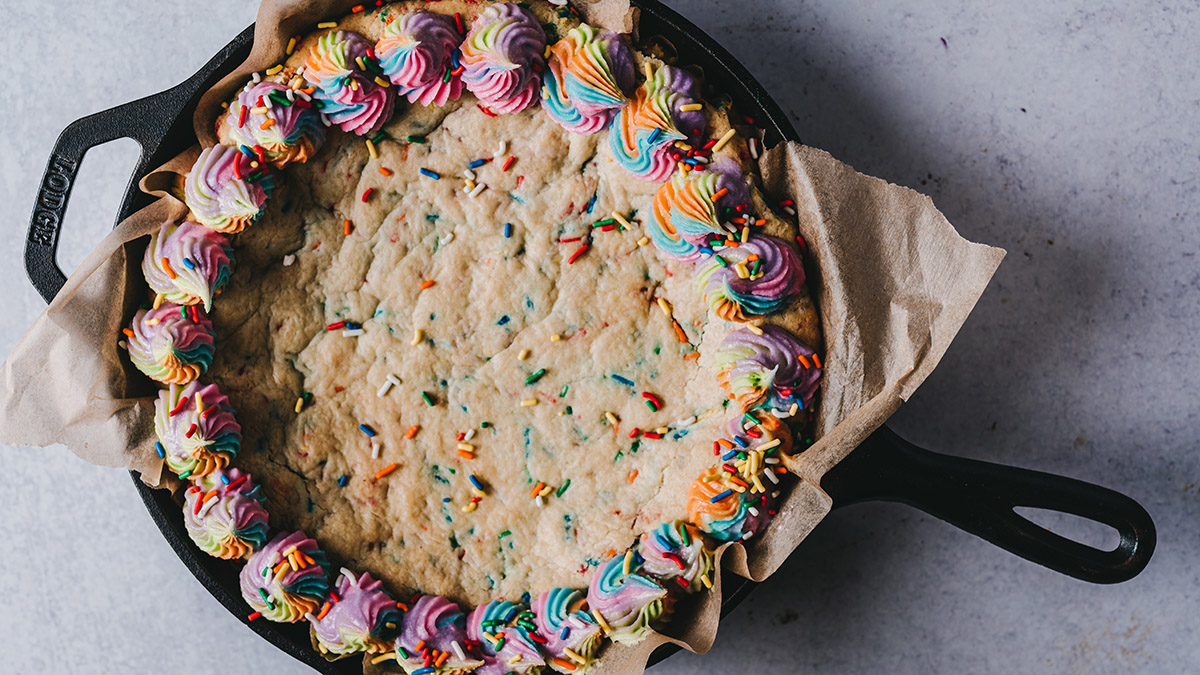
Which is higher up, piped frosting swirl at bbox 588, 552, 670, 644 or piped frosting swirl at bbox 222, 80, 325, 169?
piped frosting swirl at bbox 222, 80, 325, 169

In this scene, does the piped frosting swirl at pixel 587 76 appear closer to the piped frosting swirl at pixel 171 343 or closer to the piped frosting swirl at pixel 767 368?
the piped frosting swirl at pixel 767 368

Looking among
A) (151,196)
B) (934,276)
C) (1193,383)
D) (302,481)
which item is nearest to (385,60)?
(151,196)

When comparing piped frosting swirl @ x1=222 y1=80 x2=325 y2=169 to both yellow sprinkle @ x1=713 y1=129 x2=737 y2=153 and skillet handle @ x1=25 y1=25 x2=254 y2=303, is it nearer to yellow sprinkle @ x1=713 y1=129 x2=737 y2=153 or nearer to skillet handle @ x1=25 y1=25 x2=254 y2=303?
skillet handle @ x1=25 y1=25 x2=254 y2=303

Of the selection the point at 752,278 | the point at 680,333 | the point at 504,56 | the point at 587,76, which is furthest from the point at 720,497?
the point at 504,56

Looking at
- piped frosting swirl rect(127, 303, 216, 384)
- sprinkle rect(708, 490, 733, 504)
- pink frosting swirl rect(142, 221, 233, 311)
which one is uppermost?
pink frosting swirl rect(142, 221, 233, 311)

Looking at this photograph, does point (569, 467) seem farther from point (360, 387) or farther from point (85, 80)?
point (85, 80)

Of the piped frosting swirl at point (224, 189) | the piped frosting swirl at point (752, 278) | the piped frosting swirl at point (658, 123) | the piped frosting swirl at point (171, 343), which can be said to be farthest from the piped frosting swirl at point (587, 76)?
the piped frosting swirl at point (171, 343)

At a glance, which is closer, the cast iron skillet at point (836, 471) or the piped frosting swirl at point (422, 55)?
the piped frosting swirl at point (422, 55)

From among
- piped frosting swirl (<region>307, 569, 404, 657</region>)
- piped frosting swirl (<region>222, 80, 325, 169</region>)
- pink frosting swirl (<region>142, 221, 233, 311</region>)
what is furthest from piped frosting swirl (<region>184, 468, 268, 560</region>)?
piped frosting swirl (<region>222, 80, 325, 169</region>)
